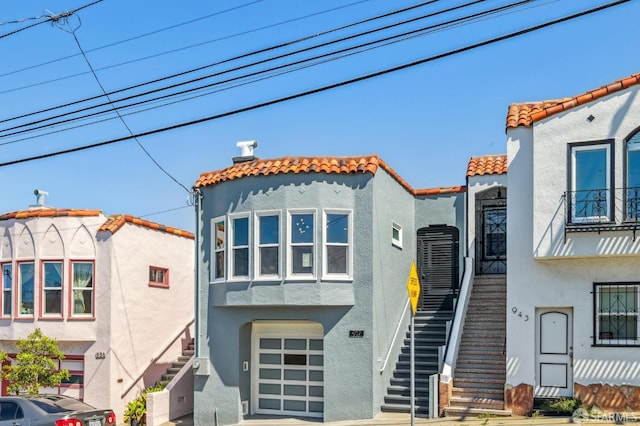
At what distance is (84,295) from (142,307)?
1802 millimetres

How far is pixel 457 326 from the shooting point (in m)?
17.4

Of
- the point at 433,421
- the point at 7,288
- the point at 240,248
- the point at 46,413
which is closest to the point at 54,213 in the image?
the point at 7,288

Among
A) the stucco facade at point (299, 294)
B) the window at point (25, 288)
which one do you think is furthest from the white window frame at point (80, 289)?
the stucco facade at point (299, 294)

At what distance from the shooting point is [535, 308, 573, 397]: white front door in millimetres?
15344

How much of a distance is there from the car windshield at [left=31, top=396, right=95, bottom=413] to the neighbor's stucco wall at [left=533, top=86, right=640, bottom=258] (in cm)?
997

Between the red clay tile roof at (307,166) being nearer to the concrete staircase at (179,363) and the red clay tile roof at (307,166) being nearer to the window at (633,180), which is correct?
the window at (633,180)

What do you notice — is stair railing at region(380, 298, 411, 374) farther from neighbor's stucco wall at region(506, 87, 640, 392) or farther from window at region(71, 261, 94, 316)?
window at region(71, 261, 94, 316)

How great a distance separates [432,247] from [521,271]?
616cm

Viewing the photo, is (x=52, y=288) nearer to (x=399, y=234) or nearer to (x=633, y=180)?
(x=399, y=234)

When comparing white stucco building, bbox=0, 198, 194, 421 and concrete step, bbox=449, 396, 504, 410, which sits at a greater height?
white stucco building, bbox=0, 198, 194, 421

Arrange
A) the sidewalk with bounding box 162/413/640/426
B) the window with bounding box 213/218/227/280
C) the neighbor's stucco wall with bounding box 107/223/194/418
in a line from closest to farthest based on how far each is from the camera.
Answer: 1. the sidewalk with bounding box 162/413/640/426
2. the window with bounding box 213/218/227/280
3. the neighbor's stucco wall with bounding box 107/223/194/418

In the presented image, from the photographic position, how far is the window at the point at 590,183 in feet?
48.6

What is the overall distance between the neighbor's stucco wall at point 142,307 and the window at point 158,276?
15 centimetres

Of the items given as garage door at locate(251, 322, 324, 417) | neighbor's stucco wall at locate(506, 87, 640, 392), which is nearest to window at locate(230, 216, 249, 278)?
garage door at locate(251, 322, 324, 417)
